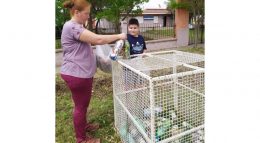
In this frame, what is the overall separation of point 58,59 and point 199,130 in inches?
256

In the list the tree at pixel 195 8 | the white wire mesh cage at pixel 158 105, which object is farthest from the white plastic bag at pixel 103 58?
the tree at pixel 195 8

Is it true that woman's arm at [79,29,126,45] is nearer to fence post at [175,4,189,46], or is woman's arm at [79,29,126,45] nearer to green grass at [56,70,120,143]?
green grass at [56,70,120,143]

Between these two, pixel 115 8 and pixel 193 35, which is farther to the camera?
pixel 193 35

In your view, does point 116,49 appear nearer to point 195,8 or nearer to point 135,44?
point 135,44

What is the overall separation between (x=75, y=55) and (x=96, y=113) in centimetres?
129

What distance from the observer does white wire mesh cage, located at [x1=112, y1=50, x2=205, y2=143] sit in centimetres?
204

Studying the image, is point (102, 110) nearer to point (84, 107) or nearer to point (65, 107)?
point (65, 107)

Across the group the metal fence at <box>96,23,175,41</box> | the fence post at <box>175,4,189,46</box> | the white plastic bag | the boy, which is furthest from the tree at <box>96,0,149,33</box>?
the white plastic bag

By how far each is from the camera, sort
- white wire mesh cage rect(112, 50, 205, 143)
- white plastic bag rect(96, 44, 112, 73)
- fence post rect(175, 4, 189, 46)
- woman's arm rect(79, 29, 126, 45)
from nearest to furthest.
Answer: white wire mesh cage rect(112, 50, 205, 143), woman's arm rect(79, 29, 126, 45), white plastic bag rect(96, 44, 112, 73), fence post rect(175, 4, 189, 46)

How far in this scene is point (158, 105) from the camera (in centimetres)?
223

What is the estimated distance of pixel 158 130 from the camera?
2.15 meters

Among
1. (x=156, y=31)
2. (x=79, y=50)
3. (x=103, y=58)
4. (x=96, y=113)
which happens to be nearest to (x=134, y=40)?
(x=103, y=58)

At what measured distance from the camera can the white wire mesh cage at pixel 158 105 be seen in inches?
80.3
